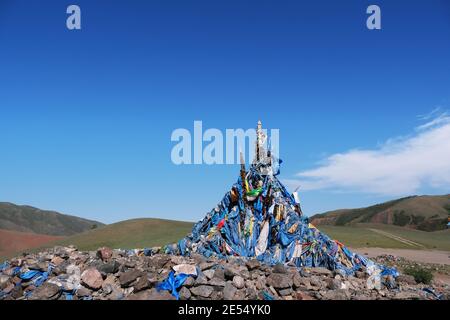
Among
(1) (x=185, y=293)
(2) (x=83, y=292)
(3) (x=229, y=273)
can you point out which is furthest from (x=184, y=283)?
(2) (x=83, y=292)

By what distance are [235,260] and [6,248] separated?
50.7 meters

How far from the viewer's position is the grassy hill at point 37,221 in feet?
418

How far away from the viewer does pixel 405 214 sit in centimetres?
12444

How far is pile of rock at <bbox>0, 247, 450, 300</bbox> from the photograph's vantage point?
11.0 metres

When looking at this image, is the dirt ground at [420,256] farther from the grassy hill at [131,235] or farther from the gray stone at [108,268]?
the gray stone at [108,268]

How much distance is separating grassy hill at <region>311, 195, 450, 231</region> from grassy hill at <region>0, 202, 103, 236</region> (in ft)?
319

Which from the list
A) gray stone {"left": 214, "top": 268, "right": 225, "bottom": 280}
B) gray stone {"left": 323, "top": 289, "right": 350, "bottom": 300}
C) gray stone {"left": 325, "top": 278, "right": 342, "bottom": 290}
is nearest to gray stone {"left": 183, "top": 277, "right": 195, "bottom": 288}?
gray stone {"left": 214, "top": 268, "right": 225, "bottom": 280}

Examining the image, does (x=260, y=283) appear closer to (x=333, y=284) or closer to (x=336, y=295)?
(x=336, y=295)

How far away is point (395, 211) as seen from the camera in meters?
131

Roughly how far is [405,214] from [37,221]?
437 ft

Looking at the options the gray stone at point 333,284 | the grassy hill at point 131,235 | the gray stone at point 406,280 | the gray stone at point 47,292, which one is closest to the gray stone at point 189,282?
the gray stone at point 47,292

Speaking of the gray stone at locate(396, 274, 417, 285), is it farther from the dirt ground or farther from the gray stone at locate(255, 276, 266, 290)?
the dirt ground
